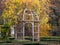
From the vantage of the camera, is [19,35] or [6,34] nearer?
[6,34]

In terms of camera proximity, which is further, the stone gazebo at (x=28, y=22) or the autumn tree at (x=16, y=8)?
the autumn tree at (x=16, y=8)

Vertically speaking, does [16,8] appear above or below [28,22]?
above

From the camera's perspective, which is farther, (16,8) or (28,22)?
(28,22)

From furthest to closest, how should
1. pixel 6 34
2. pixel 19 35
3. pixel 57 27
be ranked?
pixel 57 27
pixel 19 35
pixel 6 34

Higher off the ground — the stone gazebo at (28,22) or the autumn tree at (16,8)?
the autumn tree at (16,8)

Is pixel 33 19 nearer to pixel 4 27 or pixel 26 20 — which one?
pixel 26 20

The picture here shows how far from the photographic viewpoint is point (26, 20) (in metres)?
18.6

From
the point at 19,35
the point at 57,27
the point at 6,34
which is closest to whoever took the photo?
the point at 6,34

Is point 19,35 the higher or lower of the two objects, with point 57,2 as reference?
lower

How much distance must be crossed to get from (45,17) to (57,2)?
8148mm

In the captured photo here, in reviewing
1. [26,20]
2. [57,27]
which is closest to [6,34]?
[26,20]

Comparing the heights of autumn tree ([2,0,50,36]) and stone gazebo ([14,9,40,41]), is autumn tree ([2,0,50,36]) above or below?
above

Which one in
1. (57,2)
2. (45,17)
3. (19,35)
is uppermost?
(57,2)

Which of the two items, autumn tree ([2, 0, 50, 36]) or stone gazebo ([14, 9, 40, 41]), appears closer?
stone gazebo ([14, 9, 40, 41])
